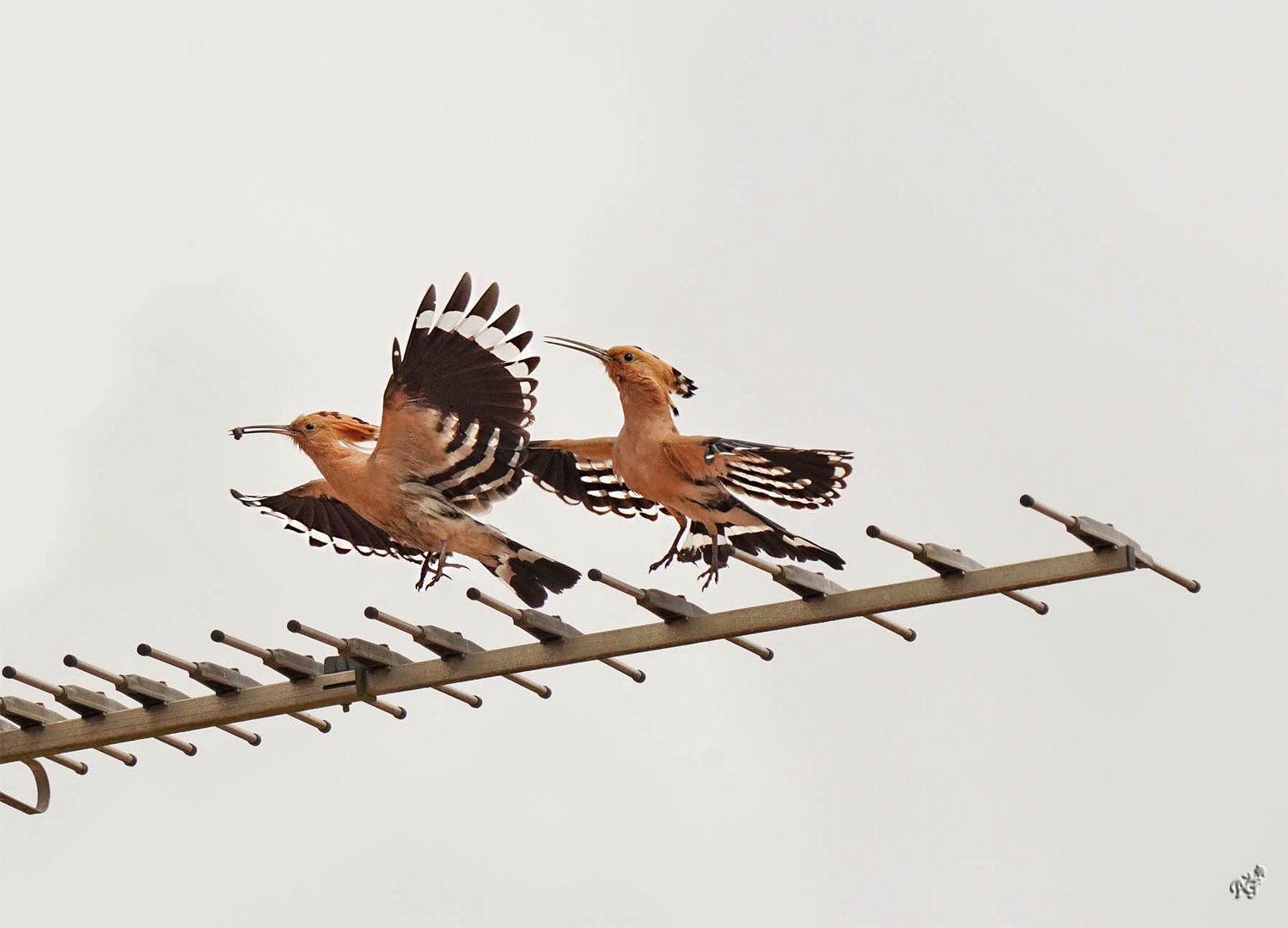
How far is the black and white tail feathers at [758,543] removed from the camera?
39.9ft

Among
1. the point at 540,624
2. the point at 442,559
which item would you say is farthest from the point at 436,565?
the point at 540,624

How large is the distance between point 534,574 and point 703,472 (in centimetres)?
150

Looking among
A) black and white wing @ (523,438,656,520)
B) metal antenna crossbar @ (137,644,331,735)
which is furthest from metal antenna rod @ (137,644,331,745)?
black and white wing @ (523,438,656,520)

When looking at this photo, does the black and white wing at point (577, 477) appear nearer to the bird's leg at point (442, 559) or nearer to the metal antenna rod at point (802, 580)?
the bird's leg at point (442, 559)

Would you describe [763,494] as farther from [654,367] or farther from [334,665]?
[334,665]

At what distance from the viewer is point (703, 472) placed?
12109mm

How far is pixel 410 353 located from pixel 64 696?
9.71ft

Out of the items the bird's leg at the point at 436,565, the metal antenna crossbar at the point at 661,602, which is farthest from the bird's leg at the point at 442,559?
the metal antenna crossbar at the point at 661,602

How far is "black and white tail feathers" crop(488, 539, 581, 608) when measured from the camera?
42.7 feet

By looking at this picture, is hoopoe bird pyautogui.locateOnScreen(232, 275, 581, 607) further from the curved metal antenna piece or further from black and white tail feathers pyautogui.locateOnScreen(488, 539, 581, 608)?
the curved metal antenna piece

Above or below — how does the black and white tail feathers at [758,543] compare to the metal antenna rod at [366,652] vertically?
above

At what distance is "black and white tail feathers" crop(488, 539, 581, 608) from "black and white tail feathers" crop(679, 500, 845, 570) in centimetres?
71

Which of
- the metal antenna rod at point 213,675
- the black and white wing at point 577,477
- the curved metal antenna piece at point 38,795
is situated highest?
the black and white wing at point 577,477

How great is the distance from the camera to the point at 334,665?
37.3 feet
